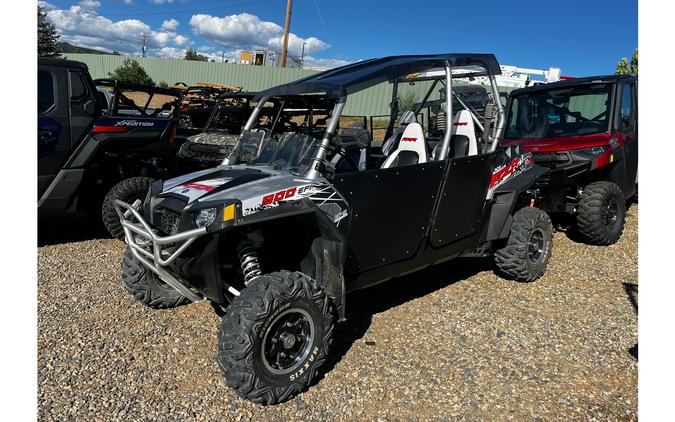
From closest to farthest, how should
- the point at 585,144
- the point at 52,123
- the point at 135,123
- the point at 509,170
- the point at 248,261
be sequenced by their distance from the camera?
the point at 248,261, the point at 509,170, the point at 52,123, the point at 135,123, the point at 585,144

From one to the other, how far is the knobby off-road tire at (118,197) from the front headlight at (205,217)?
3379mm

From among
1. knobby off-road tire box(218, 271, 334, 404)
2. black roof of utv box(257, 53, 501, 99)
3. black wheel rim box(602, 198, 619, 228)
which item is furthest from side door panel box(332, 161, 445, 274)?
black wheel rim box(602, 198, 619, 228)

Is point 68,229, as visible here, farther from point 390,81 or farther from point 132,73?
point 132,73

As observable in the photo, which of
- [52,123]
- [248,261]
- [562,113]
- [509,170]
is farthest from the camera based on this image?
[562,113]

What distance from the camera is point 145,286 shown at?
158 inches

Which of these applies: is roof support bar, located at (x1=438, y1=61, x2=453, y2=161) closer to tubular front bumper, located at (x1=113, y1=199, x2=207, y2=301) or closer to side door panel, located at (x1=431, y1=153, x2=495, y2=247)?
side door panel, located at (x1=431, y1=153, x2=495, y2=247)

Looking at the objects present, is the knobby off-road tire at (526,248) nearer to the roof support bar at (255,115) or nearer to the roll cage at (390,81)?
the roll cage at (390,81)

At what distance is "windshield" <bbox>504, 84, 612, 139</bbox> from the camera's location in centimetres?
673

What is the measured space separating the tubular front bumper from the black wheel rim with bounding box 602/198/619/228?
5247 millimetres

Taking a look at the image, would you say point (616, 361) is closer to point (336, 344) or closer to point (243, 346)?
point (336, 344)

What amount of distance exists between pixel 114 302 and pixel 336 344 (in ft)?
6.57

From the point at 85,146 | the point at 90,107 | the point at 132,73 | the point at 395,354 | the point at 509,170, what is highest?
the point at 132,73

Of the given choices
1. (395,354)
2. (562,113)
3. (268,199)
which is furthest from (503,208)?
(562,113)

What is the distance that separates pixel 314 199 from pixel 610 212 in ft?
16.5
